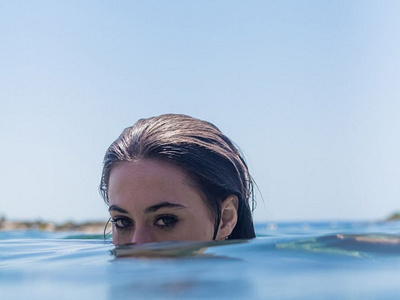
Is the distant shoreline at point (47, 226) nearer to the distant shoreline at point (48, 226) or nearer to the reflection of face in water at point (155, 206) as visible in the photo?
the distant shoreline at point (48, 226)

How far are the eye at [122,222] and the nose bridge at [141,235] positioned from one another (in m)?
0.15

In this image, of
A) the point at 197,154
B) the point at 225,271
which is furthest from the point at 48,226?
the point at 225,271

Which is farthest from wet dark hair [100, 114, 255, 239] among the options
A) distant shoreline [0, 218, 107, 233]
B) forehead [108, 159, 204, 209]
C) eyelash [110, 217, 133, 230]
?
distant shoreline [0, 218, 107, 233]

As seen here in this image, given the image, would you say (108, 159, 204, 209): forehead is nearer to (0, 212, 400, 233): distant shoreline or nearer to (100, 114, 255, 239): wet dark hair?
(100, 114, 255, 239): wet dark hair

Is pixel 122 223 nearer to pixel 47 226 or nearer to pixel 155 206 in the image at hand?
pixel 155 206

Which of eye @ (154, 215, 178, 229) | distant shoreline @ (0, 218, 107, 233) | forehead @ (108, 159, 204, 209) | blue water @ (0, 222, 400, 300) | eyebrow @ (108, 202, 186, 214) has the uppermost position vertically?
distant shoreline @ (0, 218, 107, 233)

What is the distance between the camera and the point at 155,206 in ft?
11.4

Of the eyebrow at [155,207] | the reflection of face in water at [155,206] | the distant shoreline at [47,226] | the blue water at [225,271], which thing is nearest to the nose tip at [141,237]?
the reflection of face in water at [155,206]

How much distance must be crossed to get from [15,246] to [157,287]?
97.2 inches

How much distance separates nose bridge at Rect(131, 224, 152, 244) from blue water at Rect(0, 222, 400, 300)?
0.82 ft

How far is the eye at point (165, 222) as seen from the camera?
3.52 meters

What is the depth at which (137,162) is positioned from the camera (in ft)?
12.4

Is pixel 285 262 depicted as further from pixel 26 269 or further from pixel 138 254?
pixel 26 269

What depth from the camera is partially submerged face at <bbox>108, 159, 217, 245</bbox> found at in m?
3.49
